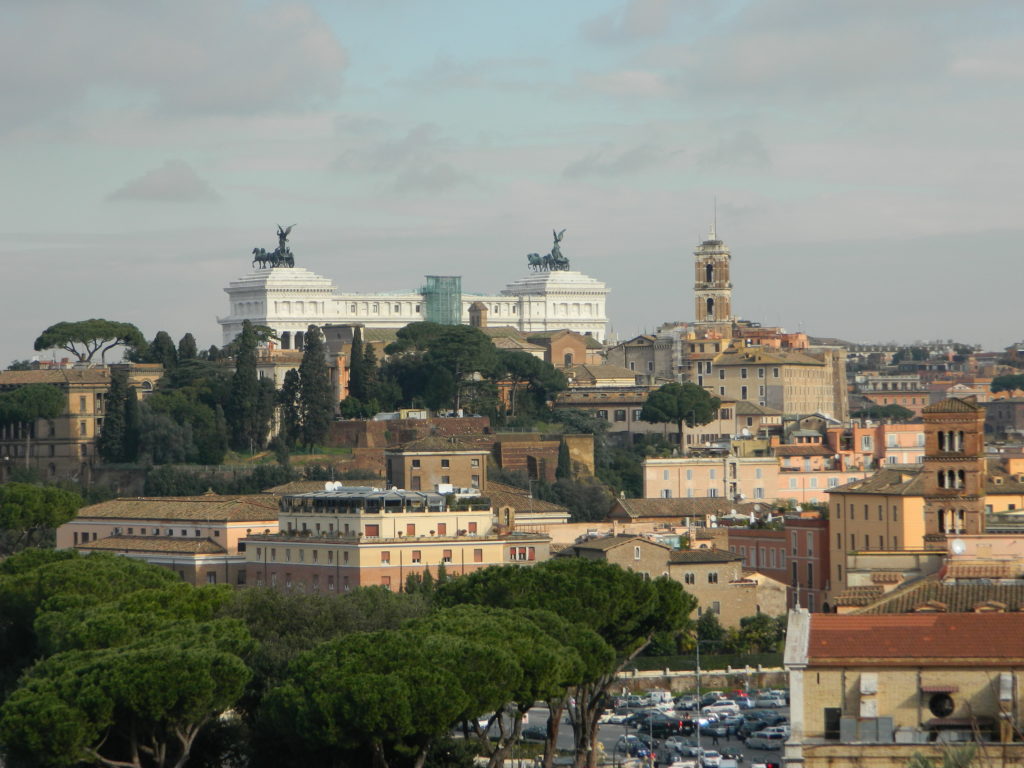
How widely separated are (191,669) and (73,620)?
31.8 feet

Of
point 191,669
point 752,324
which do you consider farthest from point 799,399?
point 191,669

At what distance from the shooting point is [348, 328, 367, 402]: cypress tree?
125 m

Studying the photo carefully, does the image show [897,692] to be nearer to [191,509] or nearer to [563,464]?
[191,509]

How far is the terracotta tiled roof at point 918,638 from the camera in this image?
33.2 metres

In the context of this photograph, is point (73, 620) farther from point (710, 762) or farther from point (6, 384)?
point (6, 384)

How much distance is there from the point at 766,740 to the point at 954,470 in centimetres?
966

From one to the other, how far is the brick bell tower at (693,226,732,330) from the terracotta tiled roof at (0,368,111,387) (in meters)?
51.2

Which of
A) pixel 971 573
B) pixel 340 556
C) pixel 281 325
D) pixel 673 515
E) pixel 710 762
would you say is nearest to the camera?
pixel 971 573

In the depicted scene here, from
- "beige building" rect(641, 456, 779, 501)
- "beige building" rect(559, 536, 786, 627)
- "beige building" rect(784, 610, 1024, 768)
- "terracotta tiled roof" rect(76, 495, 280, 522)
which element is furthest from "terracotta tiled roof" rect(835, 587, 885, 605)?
"beige building" rect(641, 456, 779, 501)

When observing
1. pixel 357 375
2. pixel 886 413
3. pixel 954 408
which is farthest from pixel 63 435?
pixel 954 408

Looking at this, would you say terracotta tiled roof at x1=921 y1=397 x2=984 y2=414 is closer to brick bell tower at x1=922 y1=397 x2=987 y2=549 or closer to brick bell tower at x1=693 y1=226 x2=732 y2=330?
brick bell tower at x1=922 y1=397 x2=987 y2=549

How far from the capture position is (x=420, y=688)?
44594mm

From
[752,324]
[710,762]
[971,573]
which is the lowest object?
[710,762]

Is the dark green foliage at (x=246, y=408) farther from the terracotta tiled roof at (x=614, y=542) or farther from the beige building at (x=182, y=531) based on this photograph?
the terracotta tiled roof at (x=614, y=542)
